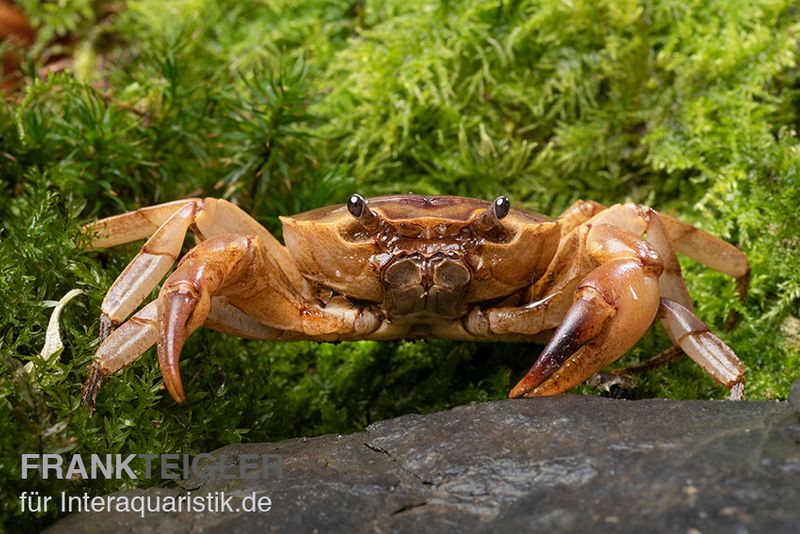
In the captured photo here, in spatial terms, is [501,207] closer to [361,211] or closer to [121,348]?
[361,211]

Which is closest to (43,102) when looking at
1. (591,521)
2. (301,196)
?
(301,196)

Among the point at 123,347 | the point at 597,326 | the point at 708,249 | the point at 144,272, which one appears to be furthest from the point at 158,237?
the point at 708,249

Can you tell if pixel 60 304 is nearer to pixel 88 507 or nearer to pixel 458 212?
pixel 88 507

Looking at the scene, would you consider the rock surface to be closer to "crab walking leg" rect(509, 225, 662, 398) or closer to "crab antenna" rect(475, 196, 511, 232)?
"crab walking leg" rect(509, 225, 662, 398)

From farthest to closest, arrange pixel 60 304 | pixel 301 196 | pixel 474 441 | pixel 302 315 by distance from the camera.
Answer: pixel 301 196, pixel 302 315, pixel 60 304, pixel 474 441

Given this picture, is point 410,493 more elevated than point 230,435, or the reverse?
point 410,493

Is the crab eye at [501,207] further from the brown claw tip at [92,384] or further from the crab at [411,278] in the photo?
the brown claw tip at [92,384]

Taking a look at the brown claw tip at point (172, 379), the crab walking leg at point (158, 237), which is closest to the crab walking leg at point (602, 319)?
the brown claw tip at point (172, 379)

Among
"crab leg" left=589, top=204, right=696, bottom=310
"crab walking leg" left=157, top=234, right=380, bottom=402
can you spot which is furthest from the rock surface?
"crab leg" left=589, top=204, right=696, bottom=310
